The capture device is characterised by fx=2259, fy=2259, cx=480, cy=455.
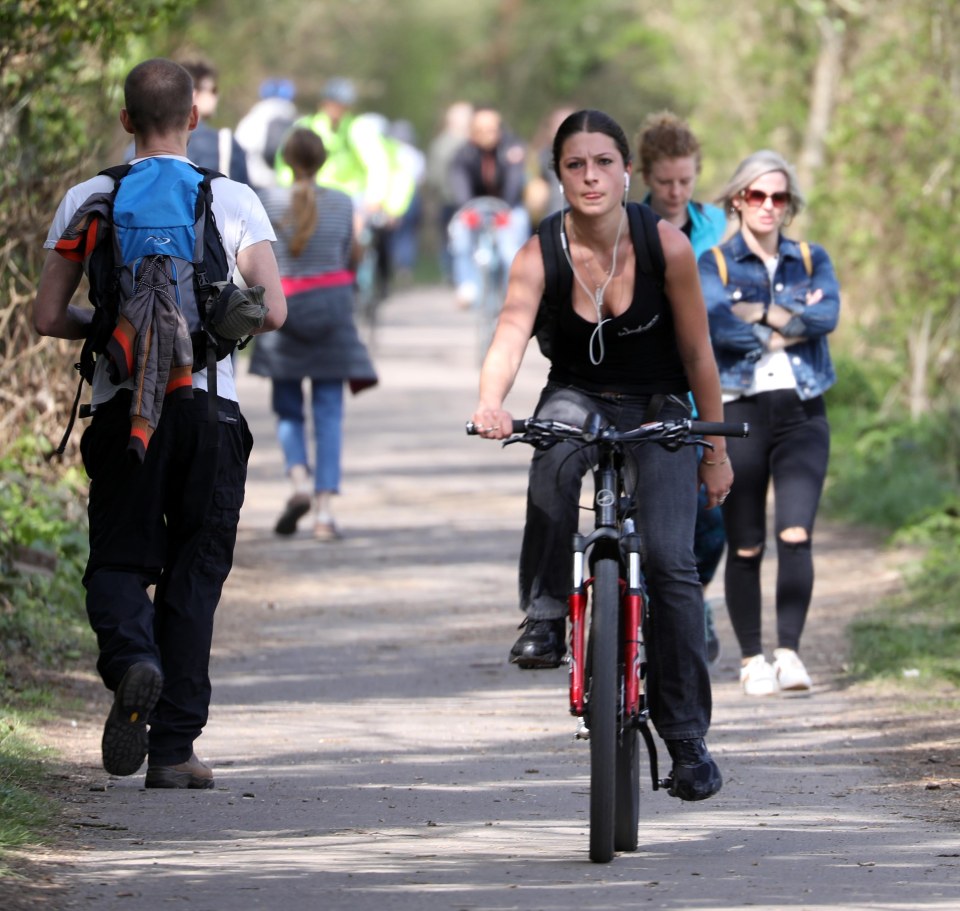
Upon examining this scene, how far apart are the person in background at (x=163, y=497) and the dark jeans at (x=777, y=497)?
8.62 ft

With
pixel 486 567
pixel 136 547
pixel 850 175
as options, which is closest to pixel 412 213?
pixel 850 175

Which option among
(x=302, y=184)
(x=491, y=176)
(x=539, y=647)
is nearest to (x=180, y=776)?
(x=539, y=647)

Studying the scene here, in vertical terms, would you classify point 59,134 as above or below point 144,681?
above

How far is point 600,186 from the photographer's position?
616 centimetres

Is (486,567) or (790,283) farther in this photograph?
(486,567)

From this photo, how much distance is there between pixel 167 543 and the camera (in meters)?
6.68

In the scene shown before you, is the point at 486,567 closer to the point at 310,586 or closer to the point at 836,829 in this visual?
the point at 310,586

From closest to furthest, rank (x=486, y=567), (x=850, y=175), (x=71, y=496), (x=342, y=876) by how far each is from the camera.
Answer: (x=342, y=876) < (x=71, y=496) < (x=486, y=567) < (x=850, y=175)

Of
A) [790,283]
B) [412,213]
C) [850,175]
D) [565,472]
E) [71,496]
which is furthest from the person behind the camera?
[412,213]

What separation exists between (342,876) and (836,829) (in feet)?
5.20

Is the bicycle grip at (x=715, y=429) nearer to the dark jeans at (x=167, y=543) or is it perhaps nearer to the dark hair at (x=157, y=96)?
the dark jeans at (x=167, y=543)

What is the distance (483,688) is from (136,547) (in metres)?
2.59

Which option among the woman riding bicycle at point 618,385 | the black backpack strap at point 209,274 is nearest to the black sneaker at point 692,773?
the woman riding bicycle at point 618,385

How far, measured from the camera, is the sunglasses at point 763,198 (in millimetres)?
8617
